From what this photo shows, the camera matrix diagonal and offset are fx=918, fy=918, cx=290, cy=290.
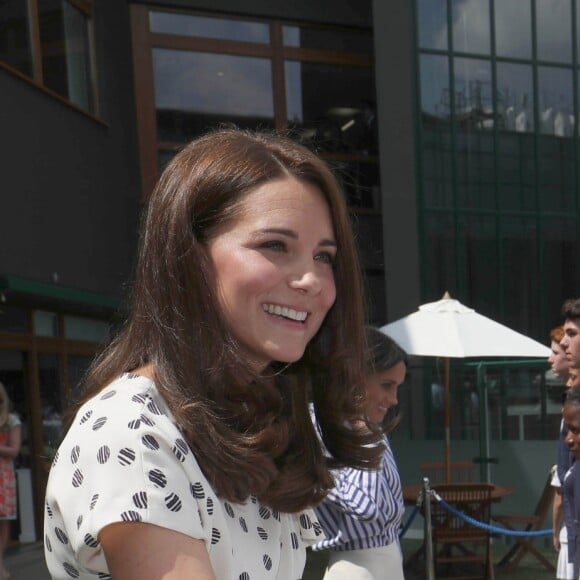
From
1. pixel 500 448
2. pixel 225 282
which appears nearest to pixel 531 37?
pixel 500 448

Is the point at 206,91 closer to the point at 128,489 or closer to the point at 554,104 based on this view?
the point at 554,104

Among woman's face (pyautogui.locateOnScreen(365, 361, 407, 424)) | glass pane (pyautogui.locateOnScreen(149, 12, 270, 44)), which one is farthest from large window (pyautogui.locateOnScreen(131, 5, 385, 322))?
woman's face (pyautogui.locateOnScreen(365, 361, 407, 424))

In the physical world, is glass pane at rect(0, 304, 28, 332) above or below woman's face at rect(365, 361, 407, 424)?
below

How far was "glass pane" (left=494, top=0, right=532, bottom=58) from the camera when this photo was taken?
1638 cm

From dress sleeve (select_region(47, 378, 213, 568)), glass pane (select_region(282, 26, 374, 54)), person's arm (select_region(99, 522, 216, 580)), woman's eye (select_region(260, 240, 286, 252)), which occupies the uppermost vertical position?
glass pane (select_region(282, 26, 374, 54))

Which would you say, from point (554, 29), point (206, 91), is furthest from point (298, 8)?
point (554, 29)

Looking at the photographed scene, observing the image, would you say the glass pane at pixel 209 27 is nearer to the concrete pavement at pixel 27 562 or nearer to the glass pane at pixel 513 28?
the glass pane at pixel 513 28

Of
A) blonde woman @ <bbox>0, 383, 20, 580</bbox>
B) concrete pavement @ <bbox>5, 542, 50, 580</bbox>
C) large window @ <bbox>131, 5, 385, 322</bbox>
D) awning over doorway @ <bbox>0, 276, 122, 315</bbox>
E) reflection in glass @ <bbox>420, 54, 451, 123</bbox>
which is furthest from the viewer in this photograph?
reflection in glass @ <bbox>420, 54, 451, 123</bbox>

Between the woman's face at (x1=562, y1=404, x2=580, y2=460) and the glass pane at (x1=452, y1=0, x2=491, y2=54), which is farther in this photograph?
the glass pane at (x1=452, y1=0, x2=491, y2=54)

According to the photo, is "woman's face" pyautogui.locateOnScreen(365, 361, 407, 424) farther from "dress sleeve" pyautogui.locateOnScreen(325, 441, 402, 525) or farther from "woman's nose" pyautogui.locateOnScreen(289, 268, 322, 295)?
"woman's nose" pyautogui.locateOnScreen(289, 268, 322, 295)

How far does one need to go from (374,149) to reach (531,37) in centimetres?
353

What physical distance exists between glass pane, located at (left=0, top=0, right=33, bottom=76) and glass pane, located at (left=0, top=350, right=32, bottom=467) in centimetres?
325

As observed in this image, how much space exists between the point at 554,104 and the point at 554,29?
4.54 ft

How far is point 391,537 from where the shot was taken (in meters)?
3.41
